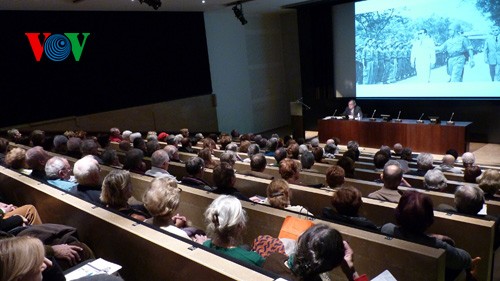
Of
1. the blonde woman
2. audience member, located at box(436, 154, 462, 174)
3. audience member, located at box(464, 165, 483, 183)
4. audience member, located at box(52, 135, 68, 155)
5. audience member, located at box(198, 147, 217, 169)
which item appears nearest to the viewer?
the blonde woman

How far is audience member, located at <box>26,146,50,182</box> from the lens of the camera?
3.54 meters

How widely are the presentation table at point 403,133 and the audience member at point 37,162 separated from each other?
6.62 meters

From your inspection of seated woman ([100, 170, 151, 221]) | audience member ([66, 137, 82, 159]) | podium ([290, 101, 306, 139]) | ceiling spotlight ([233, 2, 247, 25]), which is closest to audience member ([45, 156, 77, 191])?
seated woman ([100, 170, 151, 221])

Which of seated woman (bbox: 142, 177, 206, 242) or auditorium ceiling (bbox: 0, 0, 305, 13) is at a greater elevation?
auditorium ceiling (bbox: 0, 0, 305, 13)

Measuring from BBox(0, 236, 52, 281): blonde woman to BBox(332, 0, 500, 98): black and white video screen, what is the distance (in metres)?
8.72

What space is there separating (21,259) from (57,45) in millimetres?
7619

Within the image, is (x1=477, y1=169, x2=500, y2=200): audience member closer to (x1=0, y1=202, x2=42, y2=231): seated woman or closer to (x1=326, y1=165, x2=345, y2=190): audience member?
(x1=326, y1=165, x2=345, y2=190): audience member

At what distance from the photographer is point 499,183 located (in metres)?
3.23

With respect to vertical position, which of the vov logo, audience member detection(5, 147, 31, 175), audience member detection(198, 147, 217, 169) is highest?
the vov logo

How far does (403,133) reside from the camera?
8.09m

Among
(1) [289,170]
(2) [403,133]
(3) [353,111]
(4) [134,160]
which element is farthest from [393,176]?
(3) [353,111]

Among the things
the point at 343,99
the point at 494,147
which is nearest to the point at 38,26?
the point at 343,99

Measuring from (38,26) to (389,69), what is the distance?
298 inches

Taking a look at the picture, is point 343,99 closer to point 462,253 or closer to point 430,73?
point 430,73
